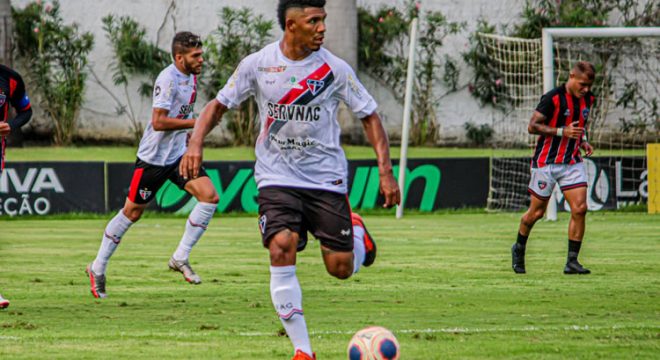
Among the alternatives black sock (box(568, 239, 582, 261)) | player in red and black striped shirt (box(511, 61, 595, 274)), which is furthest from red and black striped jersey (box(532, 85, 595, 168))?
black sock (box(568, 239, 582, 261))

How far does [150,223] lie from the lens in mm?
20875

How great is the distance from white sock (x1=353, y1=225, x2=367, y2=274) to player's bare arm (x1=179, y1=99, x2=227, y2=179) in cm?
131

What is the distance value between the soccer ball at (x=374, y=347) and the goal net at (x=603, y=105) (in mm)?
13880

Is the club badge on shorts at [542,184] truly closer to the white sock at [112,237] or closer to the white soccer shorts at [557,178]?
A: the white soccer shorts at [557,178]

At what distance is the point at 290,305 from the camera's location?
6.80 meters

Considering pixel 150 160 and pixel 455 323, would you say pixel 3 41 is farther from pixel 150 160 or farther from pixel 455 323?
pixel 455 323

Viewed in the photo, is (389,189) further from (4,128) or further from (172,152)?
(172,152)

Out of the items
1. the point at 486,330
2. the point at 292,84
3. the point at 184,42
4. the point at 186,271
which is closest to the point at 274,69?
the point at 292,84

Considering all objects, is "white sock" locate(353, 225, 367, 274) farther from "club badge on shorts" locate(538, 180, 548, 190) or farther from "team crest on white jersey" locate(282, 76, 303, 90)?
"club badge on shorts" locate(538, 180, 548, 190)

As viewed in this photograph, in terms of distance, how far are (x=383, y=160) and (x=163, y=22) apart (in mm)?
23562

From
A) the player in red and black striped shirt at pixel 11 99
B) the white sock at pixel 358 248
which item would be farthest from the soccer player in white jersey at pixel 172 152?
the white sock at pixel 358 248

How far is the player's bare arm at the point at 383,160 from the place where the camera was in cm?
701

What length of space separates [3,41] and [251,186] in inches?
355

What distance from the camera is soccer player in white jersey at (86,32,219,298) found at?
1074 centimetres
